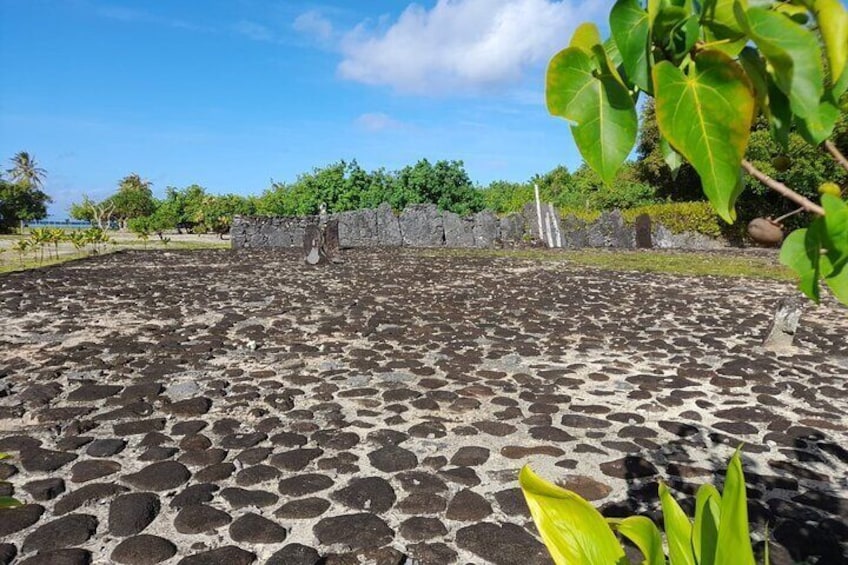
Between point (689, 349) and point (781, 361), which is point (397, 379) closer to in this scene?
point (689, 349)

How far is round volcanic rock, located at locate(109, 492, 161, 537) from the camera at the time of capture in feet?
9.19

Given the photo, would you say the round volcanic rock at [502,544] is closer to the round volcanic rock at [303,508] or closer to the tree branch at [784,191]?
the round volcanic rock at [303,508]

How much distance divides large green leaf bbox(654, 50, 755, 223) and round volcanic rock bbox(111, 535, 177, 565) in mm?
2665

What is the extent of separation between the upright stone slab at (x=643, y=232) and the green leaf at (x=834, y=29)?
28677mm

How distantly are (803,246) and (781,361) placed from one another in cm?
604

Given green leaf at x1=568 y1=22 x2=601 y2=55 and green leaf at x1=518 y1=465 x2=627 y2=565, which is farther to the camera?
green leaf at x1=518 y1=465 x2=627 y2=565

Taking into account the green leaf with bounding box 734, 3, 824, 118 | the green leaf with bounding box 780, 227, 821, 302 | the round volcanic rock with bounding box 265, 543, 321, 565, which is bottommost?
Answer: the round volcanic rock with bounding box 265, 543, 321, 565

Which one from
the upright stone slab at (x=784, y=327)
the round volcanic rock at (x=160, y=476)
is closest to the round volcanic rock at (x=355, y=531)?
the round volcanic rock at (x=160, y=476)

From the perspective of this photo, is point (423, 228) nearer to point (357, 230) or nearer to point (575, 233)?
point (357, 230)

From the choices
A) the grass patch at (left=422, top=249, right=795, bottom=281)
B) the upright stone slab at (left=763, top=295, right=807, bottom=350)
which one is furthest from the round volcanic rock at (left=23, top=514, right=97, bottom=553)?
the grass patch at (left=422, top=249, right=795, bottom=281)

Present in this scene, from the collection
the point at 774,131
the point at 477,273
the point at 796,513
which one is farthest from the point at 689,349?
the point at 477,273

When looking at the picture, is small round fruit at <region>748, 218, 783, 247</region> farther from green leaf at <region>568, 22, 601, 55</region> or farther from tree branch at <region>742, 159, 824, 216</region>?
green leaf at <region>568, 22, 601, 55</region>

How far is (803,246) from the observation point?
2.49ft

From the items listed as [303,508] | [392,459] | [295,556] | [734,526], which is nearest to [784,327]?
[392,459]
